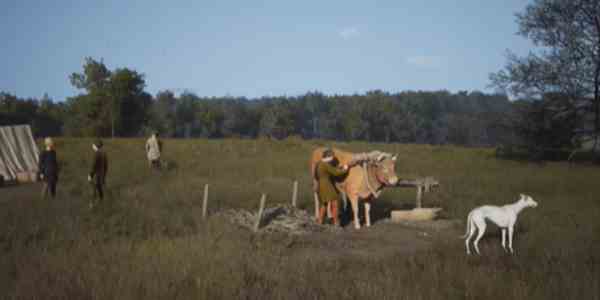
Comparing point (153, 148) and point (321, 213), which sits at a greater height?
point (153, 148)

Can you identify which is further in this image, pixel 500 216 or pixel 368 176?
pixel 368 176

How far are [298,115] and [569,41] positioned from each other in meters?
78.6

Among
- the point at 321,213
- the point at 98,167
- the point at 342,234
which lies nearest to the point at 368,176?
the point at 321,213

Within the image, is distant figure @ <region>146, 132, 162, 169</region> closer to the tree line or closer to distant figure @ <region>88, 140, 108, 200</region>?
distant figure @ <region>88, 140, 108, 200</region>

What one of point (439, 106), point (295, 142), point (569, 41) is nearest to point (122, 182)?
point (295, 142)

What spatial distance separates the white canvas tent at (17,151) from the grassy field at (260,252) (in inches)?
158

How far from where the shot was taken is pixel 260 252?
8.67m

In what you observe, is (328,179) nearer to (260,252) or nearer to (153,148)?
(260,252)

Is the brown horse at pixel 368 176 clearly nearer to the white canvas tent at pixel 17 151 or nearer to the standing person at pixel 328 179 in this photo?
the standing person at pixel 328 179

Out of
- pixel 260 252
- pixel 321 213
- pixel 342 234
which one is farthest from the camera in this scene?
pixel 321 213

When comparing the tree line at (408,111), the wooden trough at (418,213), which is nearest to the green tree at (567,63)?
the tree line at (408,111)

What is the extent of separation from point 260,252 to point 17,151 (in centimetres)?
1944

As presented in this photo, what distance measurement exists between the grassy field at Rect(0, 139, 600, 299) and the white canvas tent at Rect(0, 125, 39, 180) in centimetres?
402

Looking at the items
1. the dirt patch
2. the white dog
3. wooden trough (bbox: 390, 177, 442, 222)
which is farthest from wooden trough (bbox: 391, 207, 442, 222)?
the white dog
